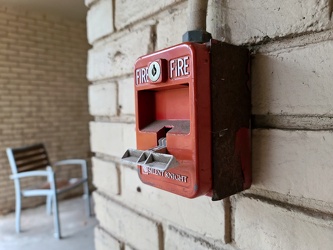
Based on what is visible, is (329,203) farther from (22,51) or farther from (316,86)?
(22,51)

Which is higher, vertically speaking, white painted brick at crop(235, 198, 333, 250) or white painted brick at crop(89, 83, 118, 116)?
white painted brick at crop(89, 83, 118, 116)

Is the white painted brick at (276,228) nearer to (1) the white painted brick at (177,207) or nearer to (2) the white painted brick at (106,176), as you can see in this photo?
(1) the white painted brick at (177,207)

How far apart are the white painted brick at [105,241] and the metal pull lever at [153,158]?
0.50 metres

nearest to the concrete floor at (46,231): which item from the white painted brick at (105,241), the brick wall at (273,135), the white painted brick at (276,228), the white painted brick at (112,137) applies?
the white painted brick at (105,241)

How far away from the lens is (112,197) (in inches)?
35.2

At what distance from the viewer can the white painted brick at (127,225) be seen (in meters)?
0.71

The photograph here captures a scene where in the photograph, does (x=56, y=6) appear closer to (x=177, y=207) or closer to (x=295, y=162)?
(x=177, y=207)

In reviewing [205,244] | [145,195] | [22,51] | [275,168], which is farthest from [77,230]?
[275,168]

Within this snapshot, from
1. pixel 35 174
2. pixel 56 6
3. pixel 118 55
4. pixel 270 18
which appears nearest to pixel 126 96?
pixel 118 55

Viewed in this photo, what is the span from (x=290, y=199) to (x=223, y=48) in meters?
0.27

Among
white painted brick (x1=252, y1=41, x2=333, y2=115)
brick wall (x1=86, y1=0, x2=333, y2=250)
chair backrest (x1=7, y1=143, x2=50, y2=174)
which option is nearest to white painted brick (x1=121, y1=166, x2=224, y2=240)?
A: brick wall (x1=86, y1=0, x2=333, y2=250)

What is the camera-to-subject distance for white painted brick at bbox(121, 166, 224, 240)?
0.55 m

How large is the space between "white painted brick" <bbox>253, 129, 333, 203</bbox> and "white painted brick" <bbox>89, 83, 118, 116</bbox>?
51cm

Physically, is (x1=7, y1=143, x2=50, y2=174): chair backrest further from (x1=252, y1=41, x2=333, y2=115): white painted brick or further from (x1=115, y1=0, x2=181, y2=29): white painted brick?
(x1=252, y1=41, x2=333, y2=115): white painted brick
